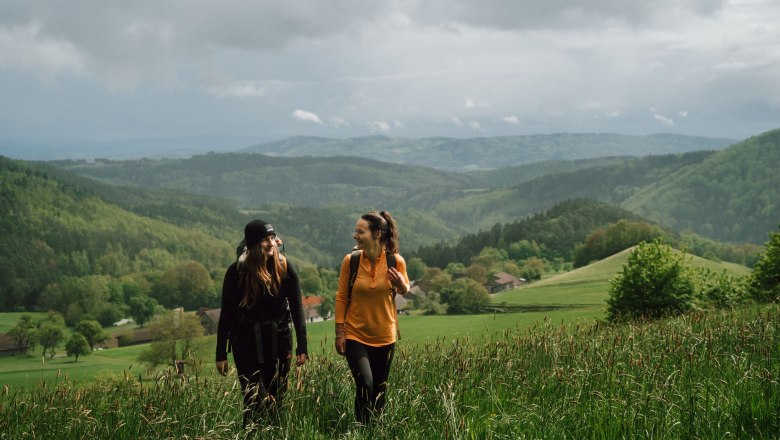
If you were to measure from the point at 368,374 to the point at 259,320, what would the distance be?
1.19m

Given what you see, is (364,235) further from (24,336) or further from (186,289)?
(186,289)

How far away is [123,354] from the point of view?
92.4 meters

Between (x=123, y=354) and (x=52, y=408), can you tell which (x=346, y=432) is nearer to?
(x=52, y=408)

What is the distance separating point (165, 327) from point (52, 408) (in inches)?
3110

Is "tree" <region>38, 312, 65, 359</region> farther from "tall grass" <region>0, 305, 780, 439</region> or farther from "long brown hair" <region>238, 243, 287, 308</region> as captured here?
"long brown hair" <region>238, 243, 287, 308</region>

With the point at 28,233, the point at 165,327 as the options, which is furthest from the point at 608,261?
the point at 28,233

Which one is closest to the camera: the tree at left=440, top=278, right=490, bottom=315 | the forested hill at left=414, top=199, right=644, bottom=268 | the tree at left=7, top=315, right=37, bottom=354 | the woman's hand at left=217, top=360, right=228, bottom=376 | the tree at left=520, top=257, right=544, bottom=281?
the woman's hand at left=217, top=360, right=228, bottom=376

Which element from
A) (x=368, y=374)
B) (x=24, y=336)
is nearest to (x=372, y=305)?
(x=368, y=374)

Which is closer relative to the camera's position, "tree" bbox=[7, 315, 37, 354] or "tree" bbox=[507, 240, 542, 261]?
"tree" bbox=[7, 315, 37, 354]

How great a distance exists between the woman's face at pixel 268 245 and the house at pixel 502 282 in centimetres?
11398

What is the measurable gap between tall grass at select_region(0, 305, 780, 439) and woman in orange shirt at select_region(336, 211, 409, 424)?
15.6 inches

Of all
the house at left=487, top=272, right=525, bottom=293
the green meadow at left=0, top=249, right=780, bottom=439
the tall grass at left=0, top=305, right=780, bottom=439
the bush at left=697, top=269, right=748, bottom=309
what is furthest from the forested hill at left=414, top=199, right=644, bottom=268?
the tall grass at left=0, top=305, right=780, bottom=439

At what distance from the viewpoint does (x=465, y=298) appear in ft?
297

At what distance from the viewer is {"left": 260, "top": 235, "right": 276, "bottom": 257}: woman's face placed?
21.3 feet
